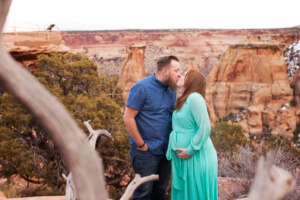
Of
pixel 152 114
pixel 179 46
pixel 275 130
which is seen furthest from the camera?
pixel 179 46

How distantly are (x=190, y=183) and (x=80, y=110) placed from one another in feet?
16.6

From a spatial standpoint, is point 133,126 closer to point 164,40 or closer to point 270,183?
point 270,183

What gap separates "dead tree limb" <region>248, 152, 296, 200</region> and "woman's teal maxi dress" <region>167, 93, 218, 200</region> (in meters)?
1.57

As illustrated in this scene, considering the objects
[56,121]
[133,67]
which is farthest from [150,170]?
[133,67]

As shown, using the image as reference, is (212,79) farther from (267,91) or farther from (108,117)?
(108,117)

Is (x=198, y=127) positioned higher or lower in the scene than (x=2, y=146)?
higher

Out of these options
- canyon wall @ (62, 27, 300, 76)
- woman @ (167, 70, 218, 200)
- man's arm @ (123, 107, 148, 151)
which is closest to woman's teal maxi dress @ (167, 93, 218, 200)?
woman @ (167, 70, 218, 200)

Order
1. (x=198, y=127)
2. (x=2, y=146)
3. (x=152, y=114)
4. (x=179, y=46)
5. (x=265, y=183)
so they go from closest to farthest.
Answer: (x=265, y=183)
(x=198, y=127)
(x=152, y=114)
(x=2, y=146)
(x=179, y=46)

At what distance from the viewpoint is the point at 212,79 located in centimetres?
2556

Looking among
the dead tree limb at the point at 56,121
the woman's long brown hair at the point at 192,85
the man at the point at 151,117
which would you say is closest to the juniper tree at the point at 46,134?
the man at the point at 151,117

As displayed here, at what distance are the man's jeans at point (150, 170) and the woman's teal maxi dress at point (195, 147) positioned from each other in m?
0.25

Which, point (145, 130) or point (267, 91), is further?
point (267, 91)

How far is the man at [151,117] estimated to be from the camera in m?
2.64

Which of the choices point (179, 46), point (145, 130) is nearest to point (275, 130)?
point (145, 130)
